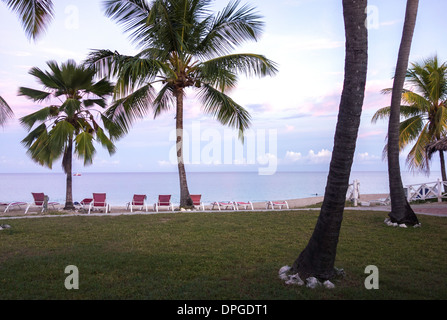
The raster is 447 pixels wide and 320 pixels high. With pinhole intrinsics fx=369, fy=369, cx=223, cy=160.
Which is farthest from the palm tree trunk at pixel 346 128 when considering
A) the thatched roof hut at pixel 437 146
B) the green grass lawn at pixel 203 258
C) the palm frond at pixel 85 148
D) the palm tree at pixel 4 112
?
the thatched roof hut at pixel 437 146

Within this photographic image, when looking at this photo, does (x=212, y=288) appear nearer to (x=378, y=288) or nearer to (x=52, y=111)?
(x=378, y=288)

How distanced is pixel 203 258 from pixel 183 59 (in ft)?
31.8

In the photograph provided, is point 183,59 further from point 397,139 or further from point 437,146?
point 437,146

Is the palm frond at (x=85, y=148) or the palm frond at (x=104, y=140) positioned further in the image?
the palm frond at (x=104, y=140)

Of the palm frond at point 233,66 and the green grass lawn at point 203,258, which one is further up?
the palm frond at point 233,66

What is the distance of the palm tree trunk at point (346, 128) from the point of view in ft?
15.5

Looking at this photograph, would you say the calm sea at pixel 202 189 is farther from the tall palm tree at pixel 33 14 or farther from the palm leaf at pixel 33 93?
the tall palm tree at pixel 33 14

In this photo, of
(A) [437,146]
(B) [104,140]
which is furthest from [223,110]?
(A) [437,146]

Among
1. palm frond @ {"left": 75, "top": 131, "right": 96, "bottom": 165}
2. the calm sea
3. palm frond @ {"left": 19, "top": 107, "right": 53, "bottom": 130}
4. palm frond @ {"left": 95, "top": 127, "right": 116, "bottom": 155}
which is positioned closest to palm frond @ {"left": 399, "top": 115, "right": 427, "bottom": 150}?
palm frond @ {"left": 95, "top": 127, "right": 116, "bottom": 155}

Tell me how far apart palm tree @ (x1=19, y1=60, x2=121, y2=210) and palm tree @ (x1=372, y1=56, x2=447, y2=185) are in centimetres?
1401

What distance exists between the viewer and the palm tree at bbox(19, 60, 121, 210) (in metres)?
14.4

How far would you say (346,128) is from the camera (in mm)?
4734

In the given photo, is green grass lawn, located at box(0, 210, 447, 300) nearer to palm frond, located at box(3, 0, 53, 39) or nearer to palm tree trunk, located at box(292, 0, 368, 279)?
palm tree trunk, located at box(292, 0, 368, 279)

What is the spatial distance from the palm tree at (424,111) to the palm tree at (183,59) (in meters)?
8.70
